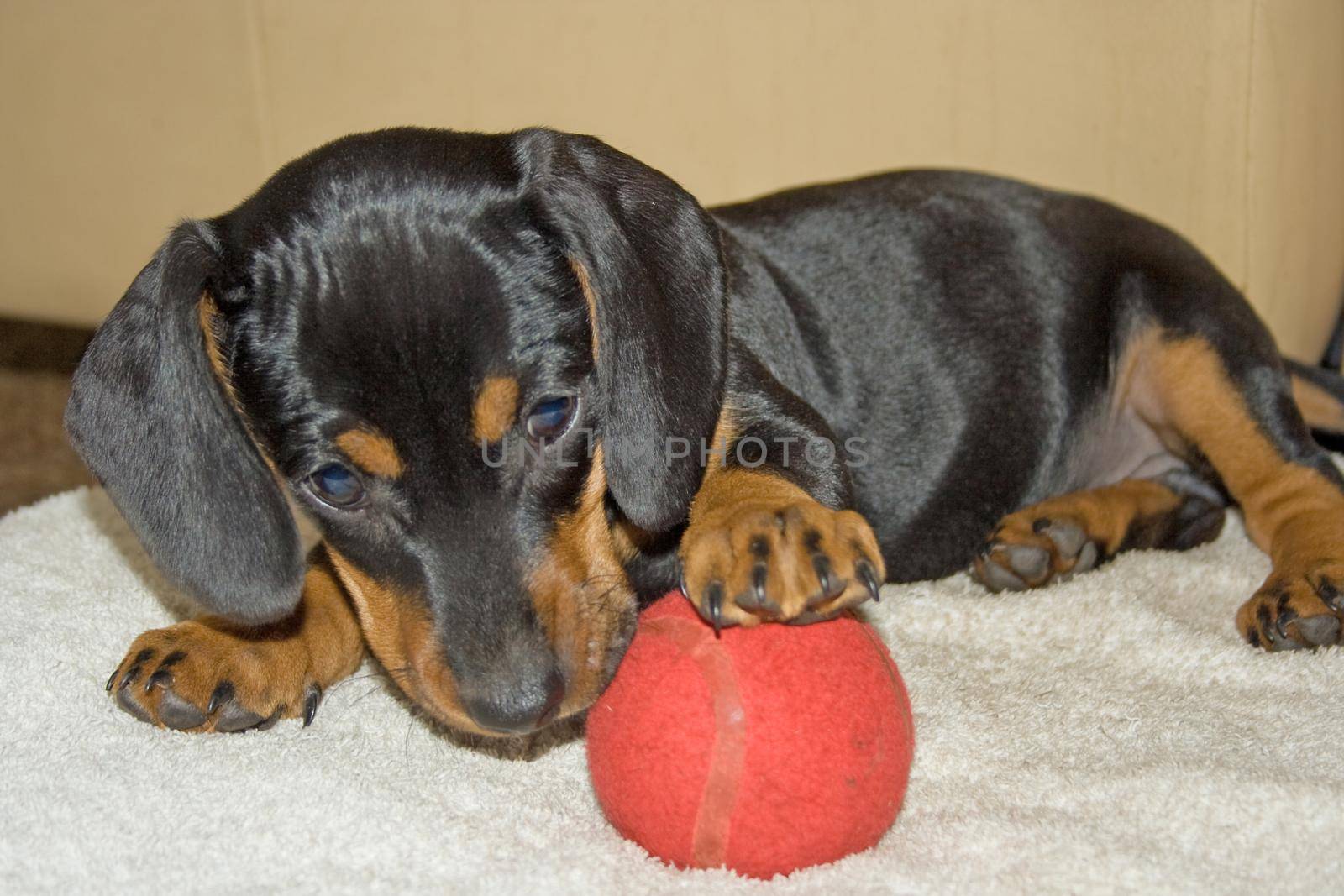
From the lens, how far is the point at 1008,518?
360 centimetres

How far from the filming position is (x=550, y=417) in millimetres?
2432

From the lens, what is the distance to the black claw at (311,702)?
2799 millimetres

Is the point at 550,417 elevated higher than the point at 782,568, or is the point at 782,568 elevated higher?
the point at 550,417

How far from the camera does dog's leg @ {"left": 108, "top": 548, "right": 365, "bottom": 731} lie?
8.70 feet

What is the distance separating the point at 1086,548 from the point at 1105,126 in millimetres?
2044

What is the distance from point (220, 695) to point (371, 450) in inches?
29.2

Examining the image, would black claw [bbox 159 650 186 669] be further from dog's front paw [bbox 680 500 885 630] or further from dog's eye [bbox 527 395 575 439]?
dog's front paw [bbox 680 500 885 630]

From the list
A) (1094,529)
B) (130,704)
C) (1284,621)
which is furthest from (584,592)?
(1094,529)

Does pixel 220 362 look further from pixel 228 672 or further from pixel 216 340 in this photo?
pixel 228 672

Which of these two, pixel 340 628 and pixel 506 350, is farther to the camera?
pixel 340 628

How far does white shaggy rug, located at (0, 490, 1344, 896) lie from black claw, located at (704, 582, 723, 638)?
0.43m

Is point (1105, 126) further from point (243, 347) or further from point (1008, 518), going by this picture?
point (243, 347)

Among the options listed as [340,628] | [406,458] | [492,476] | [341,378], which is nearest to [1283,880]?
[492,476]

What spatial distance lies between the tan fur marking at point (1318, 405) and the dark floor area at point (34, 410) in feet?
15.4
